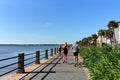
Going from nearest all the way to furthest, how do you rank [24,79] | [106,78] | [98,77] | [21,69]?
[106,78] → [98,77] → [24,79] → [21,69]

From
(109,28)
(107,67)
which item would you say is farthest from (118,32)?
(107,67)

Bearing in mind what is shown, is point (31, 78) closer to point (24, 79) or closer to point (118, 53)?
point (24, 79)

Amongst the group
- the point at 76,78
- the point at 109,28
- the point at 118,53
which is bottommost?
the point at 76,78

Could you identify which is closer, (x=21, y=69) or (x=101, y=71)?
(x=101, y=71)

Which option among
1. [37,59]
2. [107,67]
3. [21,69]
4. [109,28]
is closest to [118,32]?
[109,28]

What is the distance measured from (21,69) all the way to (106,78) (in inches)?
333

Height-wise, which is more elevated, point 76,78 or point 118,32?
point 118,32

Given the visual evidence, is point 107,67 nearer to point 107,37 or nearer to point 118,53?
point 118,53

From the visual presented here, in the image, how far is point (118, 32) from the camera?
100 metres

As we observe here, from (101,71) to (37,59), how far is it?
571 inches

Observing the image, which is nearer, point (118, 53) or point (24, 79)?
point (118, 53)

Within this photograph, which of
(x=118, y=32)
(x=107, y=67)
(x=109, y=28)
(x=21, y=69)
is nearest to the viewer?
(x=107, y=67)

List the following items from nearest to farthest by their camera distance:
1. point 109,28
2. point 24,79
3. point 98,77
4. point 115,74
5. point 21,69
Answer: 1. point 115,74
2. point 98,77
3. point 24,79
4. point 21,69
5. point 109,28

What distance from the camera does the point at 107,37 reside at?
389 ft
